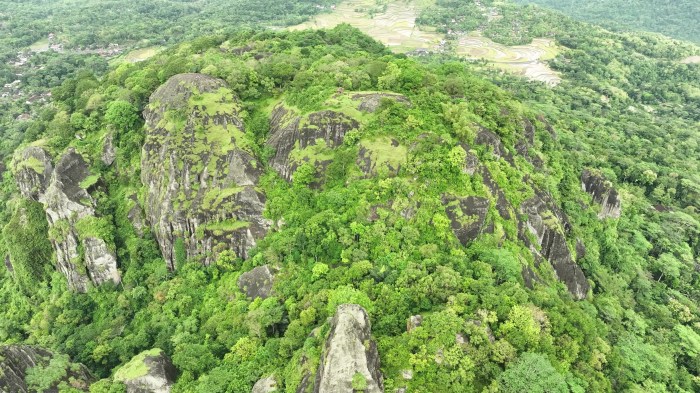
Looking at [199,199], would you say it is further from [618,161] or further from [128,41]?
[128,41]

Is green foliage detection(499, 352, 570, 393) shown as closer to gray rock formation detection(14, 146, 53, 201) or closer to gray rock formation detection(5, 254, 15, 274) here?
gray rock formation detection(14, 146, 53, 201)

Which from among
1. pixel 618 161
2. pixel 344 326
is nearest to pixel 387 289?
pixel 344 326

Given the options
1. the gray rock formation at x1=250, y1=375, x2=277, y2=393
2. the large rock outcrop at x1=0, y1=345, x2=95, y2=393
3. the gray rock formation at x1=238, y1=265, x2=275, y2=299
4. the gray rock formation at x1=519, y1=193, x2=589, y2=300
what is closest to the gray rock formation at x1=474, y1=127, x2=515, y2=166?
the gray rock formation at x1=519, y1=193, x2=589, y2=300

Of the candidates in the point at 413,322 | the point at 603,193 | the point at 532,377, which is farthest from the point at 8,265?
the point at 603,193

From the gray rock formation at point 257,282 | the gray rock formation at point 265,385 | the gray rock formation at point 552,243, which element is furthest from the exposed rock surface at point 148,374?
the gray rock formation at point 552,243

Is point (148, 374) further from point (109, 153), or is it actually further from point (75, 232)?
point (109, 153)
